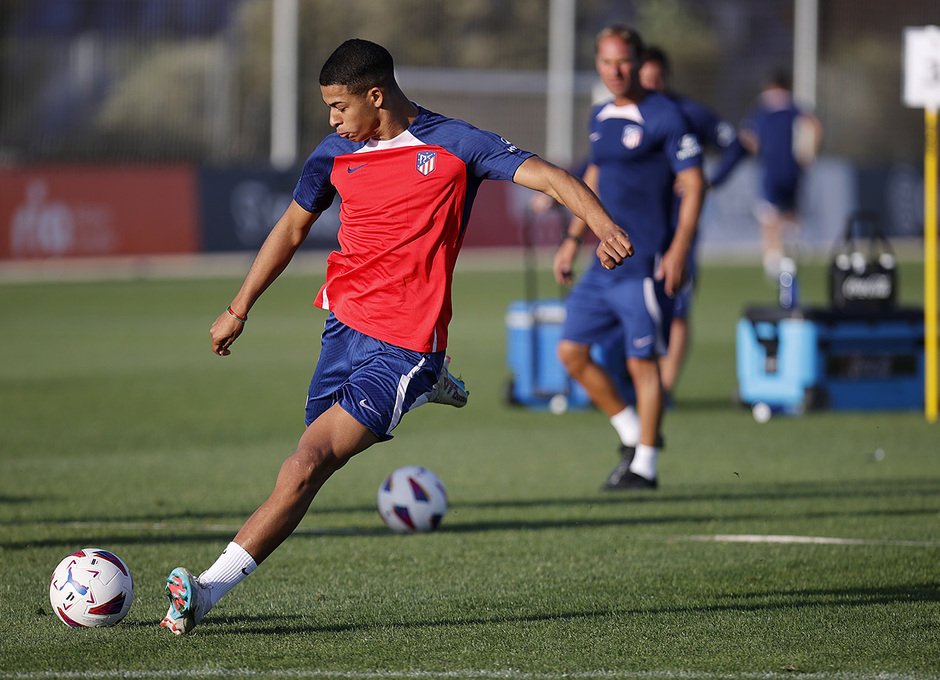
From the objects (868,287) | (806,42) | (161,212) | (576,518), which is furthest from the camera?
(806,42)

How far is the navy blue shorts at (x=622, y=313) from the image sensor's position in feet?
25.9

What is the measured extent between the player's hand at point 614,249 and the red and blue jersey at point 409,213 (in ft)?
1.73

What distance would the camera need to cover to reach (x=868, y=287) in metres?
11.5

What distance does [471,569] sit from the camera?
5.82m

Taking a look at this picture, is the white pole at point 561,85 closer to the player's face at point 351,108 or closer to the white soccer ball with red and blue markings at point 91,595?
the player's face at point 351,108

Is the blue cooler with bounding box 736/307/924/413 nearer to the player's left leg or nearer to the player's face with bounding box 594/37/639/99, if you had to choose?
the player's face with bounding box 594/37/639/99

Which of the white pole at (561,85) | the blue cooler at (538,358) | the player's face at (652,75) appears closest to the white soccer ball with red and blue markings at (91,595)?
the player's face at (652,75)

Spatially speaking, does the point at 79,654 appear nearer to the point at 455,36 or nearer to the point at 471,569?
the point at 471,569

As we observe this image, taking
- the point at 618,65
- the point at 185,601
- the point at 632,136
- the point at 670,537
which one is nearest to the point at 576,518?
the point at 670,537

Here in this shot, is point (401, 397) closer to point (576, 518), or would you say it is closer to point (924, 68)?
point (576, 518)

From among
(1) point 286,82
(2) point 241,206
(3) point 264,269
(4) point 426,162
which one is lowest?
(3) point 264,269

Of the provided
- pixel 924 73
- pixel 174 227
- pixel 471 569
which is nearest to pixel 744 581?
pixel 471 569

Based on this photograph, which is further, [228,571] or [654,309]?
[654,309]

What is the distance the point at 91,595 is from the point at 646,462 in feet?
12.6
